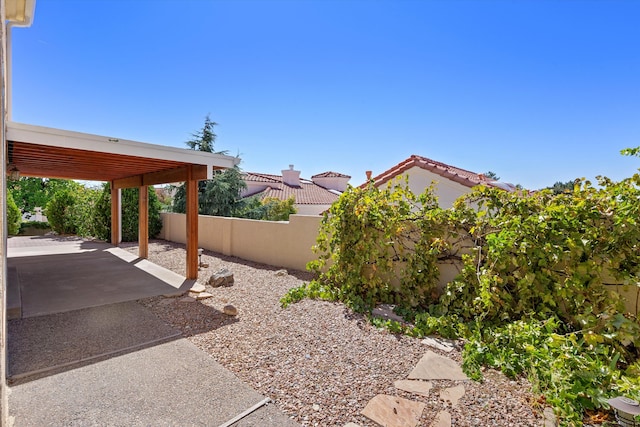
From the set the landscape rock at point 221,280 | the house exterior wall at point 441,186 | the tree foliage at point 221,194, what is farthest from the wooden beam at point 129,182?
the house exterior wall at point 441,186

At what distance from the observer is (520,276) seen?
4.66m

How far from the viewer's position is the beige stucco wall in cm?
926

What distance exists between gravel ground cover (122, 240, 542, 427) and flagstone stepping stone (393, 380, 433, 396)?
2.8 inches

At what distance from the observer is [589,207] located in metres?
4.20

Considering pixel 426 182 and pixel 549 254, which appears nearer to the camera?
pixel 549 254

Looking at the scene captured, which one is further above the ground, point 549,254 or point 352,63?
point 352,63

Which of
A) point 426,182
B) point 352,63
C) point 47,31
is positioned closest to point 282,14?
point 352,63

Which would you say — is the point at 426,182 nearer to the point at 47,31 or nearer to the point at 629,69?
the point at 629,69

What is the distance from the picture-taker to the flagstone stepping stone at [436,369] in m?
3.70

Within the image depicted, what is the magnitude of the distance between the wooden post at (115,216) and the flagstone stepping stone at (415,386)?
1396 centimetres

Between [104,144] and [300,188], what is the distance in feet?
78.6

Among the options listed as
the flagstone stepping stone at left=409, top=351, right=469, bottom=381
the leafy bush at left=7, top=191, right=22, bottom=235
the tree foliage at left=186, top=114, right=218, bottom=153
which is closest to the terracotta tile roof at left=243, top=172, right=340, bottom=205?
the tree foliage at left=186, top=114, right=218, bottom=153

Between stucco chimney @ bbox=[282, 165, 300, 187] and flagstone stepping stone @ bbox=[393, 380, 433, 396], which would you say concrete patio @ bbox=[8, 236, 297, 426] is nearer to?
flagstone stepping stone @ bbox=[393, 380, 433, 396]

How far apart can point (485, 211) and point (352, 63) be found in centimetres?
733
